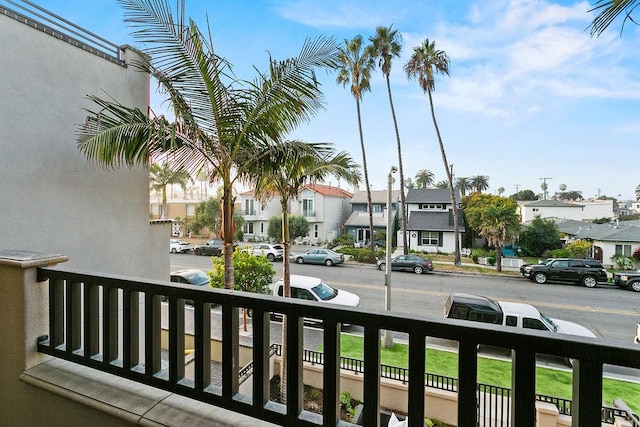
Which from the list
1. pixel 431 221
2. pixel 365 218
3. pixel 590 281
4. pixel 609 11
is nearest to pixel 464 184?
pixel 431 221

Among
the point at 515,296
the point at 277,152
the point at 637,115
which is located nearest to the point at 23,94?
the point at 277,152

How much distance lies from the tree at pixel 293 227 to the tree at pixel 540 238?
43.8ft

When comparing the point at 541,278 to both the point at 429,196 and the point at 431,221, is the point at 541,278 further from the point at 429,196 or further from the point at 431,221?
the point at 429,196

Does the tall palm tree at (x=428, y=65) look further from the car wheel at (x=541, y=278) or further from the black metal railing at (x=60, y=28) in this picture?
the black metal railing at (x=60, y=28)

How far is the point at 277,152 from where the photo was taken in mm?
3738

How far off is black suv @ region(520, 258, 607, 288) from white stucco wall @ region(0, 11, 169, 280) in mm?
14367

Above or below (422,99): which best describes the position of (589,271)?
below

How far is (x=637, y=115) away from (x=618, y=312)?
5675 mm

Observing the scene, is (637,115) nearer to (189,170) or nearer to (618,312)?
(618,312)

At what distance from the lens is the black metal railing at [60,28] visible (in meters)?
2.82

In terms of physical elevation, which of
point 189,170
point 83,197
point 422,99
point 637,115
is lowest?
point 83,197

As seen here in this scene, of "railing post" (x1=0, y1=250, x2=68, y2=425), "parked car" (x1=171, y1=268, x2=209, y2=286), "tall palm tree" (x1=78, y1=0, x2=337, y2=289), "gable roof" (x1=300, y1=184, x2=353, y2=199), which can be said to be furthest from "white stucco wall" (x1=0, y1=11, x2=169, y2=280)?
"gable roof" (x1=300, y1=184, x2=353, y2=199)

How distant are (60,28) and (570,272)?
16.0 meters

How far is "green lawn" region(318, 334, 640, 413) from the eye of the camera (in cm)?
491
